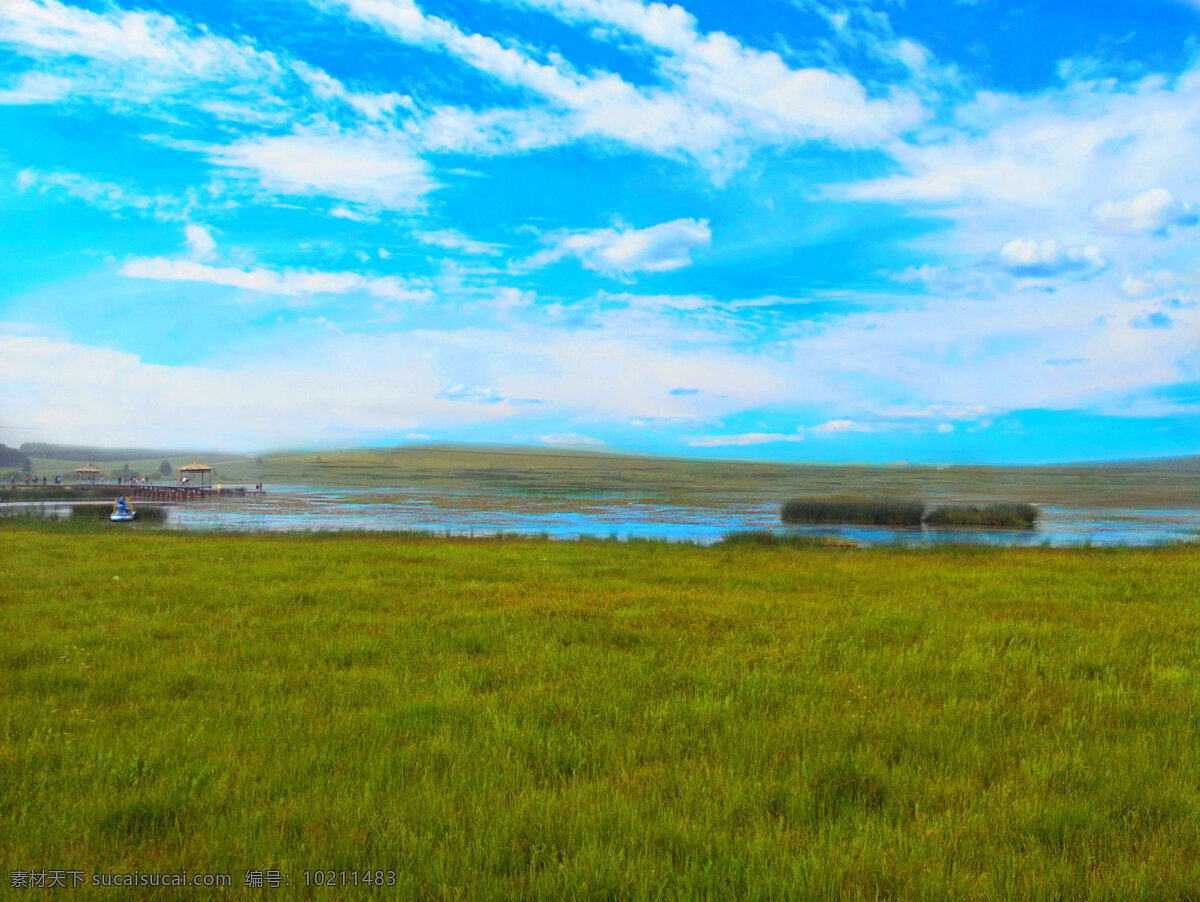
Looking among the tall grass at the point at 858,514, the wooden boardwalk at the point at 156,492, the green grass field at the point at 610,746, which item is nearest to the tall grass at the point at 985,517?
the tall grass at the point at 858,514

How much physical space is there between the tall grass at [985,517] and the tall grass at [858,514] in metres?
1.17

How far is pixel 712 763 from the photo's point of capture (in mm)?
5523

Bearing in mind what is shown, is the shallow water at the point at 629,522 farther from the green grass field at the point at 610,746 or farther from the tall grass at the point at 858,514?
the green grass field at the point at 610,746

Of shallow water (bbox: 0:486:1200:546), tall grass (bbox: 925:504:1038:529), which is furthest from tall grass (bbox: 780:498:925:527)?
shallow water (bbox: 0:486:1200:546)

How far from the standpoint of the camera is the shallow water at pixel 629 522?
36.1m

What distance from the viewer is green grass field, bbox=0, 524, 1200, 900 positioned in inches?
162

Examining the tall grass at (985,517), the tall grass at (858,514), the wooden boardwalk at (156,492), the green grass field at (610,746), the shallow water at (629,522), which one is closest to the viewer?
the green grass field at (610,746)

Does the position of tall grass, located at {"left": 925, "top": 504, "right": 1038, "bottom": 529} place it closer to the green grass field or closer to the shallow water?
the shallow water

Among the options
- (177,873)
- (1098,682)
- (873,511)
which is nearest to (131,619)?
(177,873)

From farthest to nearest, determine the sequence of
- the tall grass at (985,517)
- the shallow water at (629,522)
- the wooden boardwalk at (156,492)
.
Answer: the wooden boardwalk at (156,492), the tall grass at (985,517), the shallow water at (629,522)

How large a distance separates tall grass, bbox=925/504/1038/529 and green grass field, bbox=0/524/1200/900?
3660 cm

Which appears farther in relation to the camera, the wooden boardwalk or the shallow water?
the wooden boardwalk

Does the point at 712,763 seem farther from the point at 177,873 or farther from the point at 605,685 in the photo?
the point at 177,873

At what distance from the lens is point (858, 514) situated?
51.6 metres
